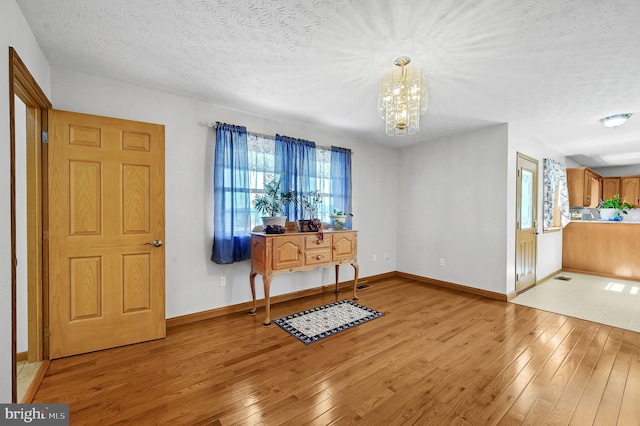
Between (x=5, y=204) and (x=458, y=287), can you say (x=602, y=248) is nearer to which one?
(x=458, y=287)

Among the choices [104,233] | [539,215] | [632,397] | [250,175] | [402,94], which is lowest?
[632,397]

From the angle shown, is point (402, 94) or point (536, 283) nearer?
point (402, 94)

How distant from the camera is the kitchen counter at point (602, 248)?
5.21m

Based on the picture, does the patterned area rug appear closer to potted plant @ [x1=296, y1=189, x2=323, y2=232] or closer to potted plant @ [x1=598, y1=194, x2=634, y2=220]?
potted plant @ [x1=296, y1=189, x2=323, y2=232]

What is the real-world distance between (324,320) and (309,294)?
96 centimetres

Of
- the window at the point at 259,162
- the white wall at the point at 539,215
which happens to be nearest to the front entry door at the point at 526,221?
the white wall at the point at 539,215

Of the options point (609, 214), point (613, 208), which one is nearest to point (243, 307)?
point (613, 208)

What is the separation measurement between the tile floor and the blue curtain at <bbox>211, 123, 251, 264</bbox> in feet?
12.9

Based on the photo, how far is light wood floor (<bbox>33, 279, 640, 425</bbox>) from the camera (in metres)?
1.77

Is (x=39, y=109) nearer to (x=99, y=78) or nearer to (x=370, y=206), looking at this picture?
(x=99, y=78)

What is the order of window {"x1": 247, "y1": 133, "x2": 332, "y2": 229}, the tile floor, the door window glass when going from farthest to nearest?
the door window glass < window {"x1": 247, "y1": 133, "x2": 332, "y2": 229} < the tile floor

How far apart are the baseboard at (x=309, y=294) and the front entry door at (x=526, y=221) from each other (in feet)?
2.14

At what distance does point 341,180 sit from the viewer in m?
4.50

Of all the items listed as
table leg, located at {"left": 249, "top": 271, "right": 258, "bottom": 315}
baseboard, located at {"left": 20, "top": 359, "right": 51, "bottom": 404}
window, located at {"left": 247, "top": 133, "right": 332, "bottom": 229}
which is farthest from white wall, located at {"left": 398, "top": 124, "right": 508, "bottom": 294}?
baseboard, located at {"left": 20, "top": 359, "right": 51, "bottom": 404}
